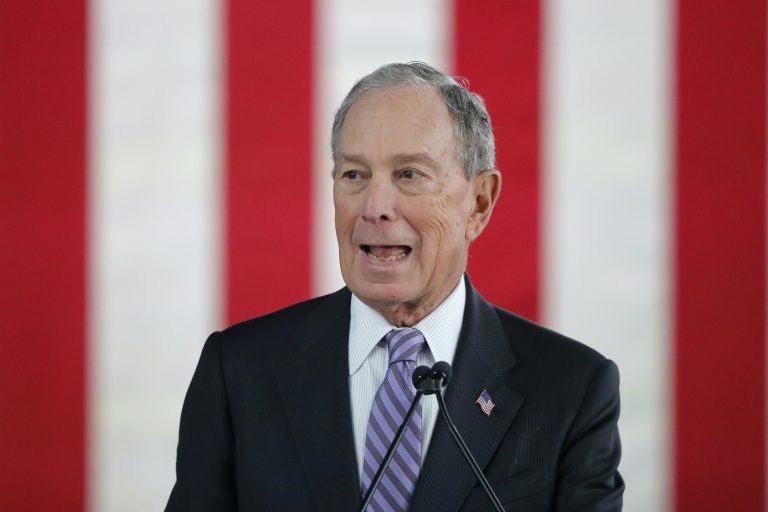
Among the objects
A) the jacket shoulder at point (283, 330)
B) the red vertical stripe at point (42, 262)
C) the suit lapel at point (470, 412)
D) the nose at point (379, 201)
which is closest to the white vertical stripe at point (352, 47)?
the red vertical stripe at point (42, 262)

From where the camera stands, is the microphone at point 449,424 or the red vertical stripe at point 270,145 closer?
the microphone at point 449,424

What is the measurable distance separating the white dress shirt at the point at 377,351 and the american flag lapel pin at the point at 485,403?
0.22ft

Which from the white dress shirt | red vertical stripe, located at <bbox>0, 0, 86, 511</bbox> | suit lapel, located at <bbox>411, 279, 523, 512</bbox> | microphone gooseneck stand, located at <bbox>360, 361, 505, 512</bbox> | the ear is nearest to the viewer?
microphone gooseneck stand, located at <bbox>360, 361, 505, 512</bbox>

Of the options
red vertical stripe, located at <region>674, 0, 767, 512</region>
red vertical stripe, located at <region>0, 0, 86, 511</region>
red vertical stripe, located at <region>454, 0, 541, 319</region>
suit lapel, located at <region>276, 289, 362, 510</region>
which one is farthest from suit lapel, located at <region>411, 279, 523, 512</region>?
red vertical stripe, located at <region>0, 0, 86, 511</region>

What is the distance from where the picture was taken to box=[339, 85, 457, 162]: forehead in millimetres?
1472

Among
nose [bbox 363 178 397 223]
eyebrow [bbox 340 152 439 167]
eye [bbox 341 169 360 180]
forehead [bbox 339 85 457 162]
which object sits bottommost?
nose [bbox 363 178 397 223]

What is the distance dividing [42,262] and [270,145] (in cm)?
66

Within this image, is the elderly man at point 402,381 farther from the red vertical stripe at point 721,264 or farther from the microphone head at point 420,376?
the red vertical stripe at point 721,264

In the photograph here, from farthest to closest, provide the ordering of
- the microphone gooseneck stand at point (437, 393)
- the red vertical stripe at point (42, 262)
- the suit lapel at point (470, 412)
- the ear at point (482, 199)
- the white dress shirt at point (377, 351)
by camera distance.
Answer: the red vertical stripe at point (42, 262), the ear at point (482, 199), the white dress shirt at point (377, 351), the suit lapel at point (470, 412), the microphone gooseneck stand at point (437, 393)

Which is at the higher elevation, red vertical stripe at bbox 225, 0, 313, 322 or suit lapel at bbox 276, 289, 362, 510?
red vertical stripe at bbox 225, 0, 313, 322

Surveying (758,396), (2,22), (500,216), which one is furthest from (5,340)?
(758,396)

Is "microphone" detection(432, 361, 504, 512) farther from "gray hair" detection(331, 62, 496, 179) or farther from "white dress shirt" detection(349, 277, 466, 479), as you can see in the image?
"gray hair" detection(331, 62, 496, 179)

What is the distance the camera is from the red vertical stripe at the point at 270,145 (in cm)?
254

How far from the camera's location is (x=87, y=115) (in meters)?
2.52
